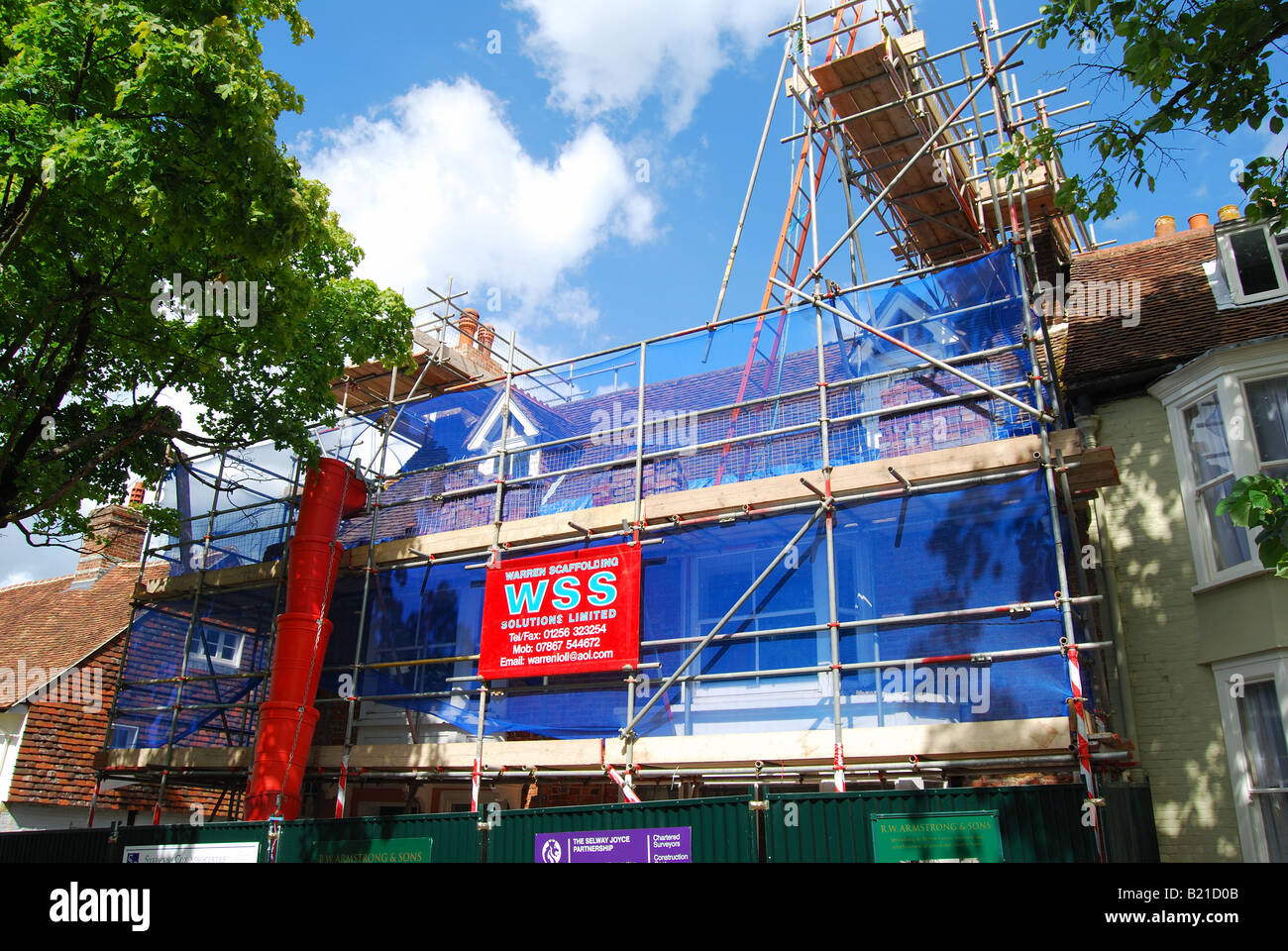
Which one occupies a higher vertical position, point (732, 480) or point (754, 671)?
point (732, 480)

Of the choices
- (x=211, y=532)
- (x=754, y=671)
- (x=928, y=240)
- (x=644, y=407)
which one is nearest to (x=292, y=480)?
(x=211, y=532)

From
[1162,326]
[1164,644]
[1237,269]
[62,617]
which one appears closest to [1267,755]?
[1164,644]

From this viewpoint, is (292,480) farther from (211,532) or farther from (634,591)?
(634,591)

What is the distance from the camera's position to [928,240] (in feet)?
49.3

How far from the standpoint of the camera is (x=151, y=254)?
10672mm

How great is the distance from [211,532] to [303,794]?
4827mm

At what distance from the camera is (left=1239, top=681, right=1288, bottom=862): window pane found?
368 inches

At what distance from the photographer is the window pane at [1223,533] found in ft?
34.2
